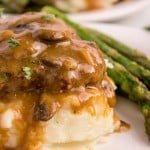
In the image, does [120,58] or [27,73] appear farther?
[120,58]

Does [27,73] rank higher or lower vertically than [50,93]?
higher

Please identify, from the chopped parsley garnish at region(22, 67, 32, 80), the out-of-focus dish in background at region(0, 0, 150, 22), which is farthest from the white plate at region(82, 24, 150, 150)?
the out-of-focus dish in background at region(0, 0, 150, 22)

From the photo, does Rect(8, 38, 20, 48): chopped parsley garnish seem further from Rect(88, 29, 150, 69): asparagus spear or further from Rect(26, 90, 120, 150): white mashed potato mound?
Rect(88, 29, 150, 69): asparagus spear

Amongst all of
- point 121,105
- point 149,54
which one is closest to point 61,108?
point 121,105

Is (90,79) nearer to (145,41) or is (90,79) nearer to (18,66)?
(18,66)

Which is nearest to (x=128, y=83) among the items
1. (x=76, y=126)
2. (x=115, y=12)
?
(x=76, y=126)

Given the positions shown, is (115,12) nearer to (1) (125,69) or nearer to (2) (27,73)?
(1) (125,69)
